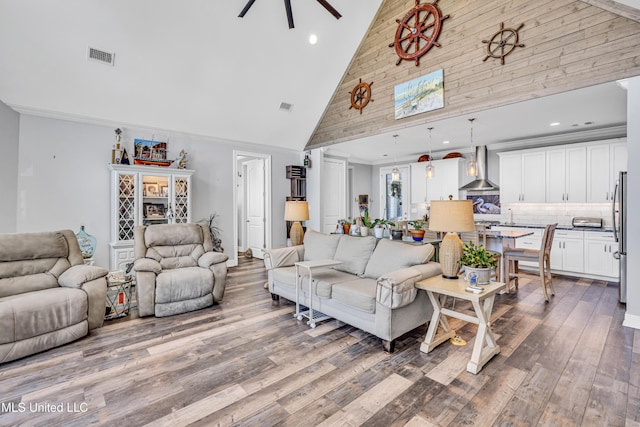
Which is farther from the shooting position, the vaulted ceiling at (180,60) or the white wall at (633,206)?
the vaulted ceiling at (180,60)

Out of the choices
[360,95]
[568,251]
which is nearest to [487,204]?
[568,251]

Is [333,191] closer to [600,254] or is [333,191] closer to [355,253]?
[355,253]

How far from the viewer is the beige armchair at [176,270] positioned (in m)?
3.38

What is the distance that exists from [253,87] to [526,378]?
5339mm

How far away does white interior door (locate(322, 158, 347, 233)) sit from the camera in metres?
7.27

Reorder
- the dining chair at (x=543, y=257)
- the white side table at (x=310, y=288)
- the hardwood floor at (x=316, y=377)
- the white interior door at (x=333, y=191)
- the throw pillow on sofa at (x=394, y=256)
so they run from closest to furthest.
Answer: the hardwood floor at (x=316, y=377), the throw pillow on sofa at (x=394, y=256), the white side table at (x=310, y=288), the dining chair at (x=543, y=257), the white interior door at (x=333, y=191)

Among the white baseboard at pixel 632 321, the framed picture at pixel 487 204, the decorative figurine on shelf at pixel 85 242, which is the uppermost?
the framed picture at pixel 487 204

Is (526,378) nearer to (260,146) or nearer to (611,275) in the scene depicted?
(611,275)

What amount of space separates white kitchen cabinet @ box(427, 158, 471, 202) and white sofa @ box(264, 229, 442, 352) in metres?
4.41

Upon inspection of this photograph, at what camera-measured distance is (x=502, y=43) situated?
3770 mm

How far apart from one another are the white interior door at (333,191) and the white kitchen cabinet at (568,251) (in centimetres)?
436

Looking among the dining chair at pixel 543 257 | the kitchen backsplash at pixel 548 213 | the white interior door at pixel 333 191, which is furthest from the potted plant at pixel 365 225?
the kitchen backsplash at pixel 548 213

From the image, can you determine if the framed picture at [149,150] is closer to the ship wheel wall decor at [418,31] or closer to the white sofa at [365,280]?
the white sofa at [365,280]

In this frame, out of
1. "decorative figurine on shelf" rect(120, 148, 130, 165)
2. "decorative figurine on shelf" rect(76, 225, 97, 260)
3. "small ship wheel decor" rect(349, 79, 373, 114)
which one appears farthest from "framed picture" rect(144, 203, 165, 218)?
"small ship wheel decor" rect(349, 79, 373, 114)
